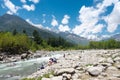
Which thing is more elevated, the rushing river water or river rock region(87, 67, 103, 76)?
river rock region(87, 67, 103, 76)

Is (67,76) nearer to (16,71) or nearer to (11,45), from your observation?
(16,71)

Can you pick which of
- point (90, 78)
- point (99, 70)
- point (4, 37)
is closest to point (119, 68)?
point (99, 70)

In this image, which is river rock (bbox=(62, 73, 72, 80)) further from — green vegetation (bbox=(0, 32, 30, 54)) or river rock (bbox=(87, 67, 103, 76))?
→ green vegetation (bbox=(0, 32, 30, 54))

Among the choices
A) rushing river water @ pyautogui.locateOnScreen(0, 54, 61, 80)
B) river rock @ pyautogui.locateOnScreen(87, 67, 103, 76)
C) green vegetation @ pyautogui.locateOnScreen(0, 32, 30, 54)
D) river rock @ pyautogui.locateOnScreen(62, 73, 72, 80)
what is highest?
green vegetation @ pyautogui.locateOnScreen(0, 32, 30, 54)

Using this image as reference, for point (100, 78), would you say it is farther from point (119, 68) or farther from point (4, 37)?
point (4, 37)

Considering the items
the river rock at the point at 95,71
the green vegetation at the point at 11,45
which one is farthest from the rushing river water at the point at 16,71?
the green vegetation at the point at 11,45

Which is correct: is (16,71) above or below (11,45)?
below

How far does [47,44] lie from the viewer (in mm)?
191375

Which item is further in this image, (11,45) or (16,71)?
(11,45)

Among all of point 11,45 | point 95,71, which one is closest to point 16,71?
point 95,71

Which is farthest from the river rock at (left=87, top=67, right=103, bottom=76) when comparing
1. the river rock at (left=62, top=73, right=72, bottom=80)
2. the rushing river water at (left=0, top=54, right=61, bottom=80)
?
the rushing river water at (left=0, top=54, right=61, bottom=80)

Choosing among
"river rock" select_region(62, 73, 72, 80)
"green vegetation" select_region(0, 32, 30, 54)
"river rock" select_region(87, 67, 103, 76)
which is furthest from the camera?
"green vegetation" select_region(0, 32, 30, 54)

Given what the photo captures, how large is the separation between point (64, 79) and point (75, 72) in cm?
240

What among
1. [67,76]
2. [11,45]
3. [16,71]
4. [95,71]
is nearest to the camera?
[67,76]
